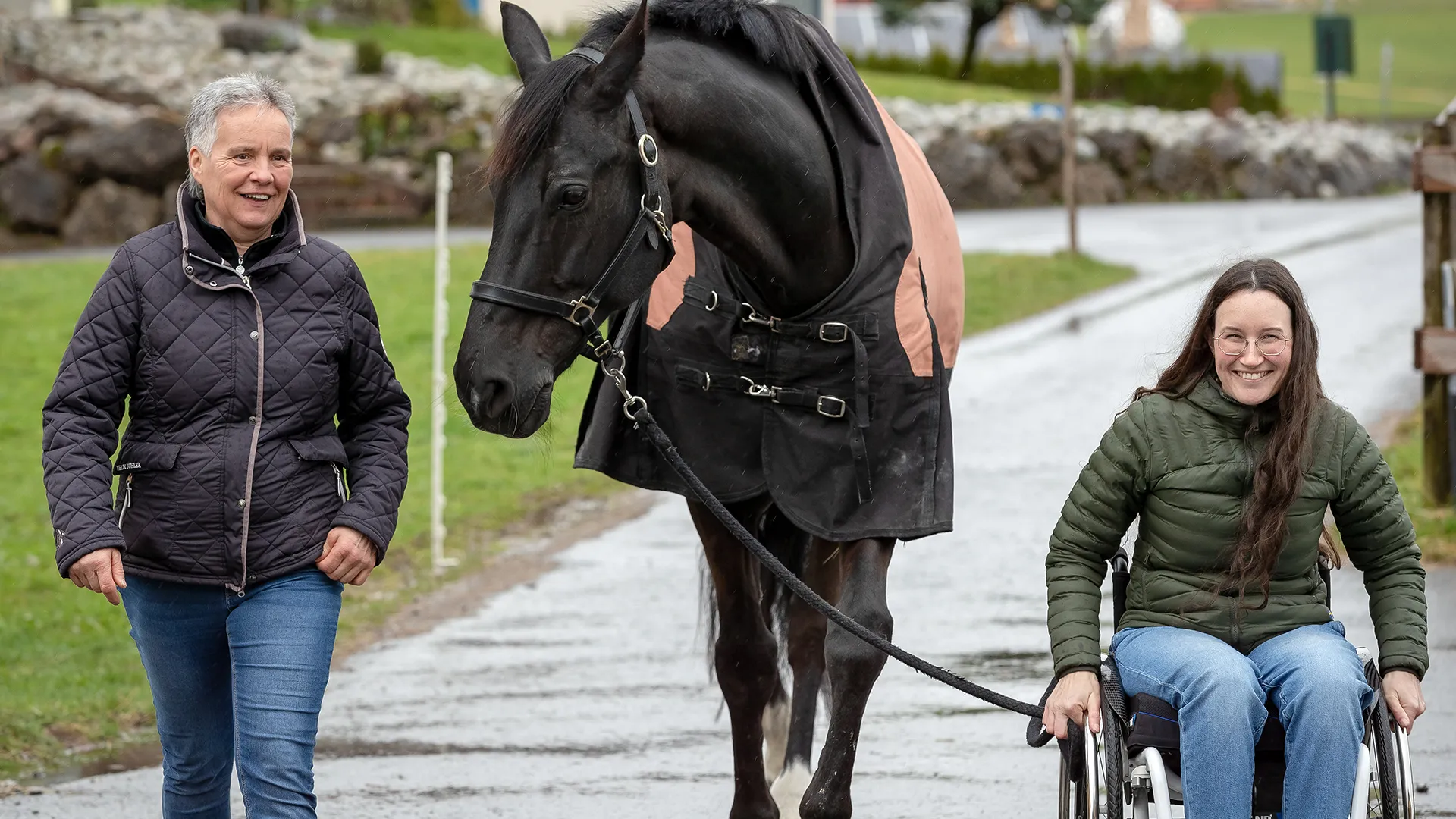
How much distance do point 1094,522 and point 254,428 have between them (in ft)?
5.83

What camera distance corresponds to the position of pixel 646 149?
3.91m

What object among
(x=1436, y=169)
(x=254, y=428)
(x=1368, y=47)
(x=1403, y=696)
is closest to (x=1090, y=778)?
(x=1403, y=696)

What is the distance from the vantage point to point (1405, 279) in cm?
1706

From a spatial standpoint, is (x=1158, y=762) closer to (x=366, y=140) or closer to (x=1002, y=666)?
(x=1002, y=666)

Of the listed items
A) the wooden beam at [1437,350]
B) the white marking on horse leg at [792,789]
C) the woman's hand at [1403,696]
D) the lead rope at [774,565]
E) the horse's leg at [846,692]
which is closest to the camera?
the woman's hand at [1403,696]

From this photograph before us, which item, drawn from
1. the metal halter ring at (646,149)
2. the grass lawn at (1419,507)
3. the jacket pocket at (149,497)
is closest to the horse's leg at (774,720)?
the metal halter ring at (646,149)

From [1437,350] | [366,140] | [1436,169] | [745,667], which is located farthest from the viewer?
[366,140]

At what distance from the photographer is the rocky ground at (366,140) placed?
21297 millimetres

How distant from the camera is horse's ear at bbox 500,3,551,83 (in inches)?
161

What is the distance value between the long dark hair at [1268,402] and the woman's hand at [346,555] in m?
1.70

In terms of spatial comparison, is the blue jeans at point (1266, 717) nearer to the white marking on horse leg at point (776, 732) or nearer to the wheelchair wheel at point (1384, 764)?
the wheelchair wheel at point (1384, 764)

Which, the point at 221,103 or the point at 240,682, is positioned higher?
the point at 221,103

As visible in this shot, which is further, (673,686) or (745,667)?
(673,686)

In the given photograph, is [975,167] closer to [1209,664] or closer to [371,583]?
[371,583]
